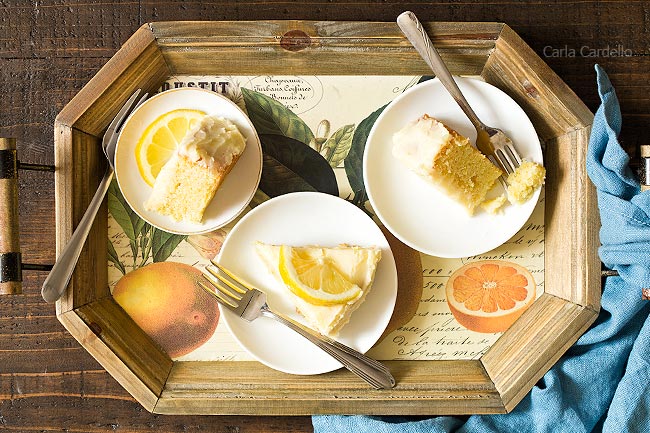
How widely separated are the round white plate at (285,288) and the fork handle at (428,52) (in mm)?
300

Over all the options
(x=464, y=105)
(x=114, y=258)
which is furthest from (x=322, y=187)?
(x=114, y=258)

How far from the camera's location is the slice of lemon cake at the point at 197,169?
1177mm

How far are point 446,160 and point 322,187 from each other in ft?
0.88

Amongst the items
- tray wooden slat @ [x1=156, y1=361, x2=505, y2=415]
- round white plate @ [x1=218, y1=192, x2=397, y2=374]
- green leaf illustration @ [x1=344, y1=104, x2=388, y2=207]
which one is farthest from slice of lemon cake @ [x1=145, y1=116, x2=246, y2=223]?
tray wooden slat @ [x1=156, y1=361, x2=505, y2=415]

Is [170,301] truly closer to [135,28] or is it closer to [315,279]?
[315,279]

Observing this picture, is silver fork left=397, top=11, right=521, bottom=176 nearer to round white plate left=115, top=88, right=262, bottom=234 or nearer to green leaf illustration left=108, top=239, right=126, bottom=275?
round white plate left=115, top=88, right=262, bottom=234

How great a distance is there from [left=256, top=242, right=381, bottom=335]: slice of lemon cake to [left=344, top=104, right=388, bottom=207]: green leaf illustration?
13cm

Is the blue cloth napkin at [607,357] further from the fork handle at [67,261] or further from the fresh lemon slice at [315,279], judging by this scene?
the fork handle at [67,261]

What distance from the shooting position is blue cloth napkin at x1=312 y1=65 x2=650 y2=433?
3.90 feet

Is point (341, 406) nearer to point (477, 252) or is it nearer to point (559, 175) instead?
point (477, 252)

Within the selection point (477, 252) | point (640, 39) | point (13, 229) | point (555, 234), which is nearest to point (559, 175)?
point (555, 234)

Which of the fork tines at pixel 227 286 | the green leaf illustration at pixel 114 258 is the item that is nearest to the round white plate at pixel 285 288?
the fork tines at pixel 227 286

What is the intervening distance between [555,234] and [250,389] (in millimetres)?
716

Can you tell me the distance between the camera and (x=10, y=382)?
1.36 metres
